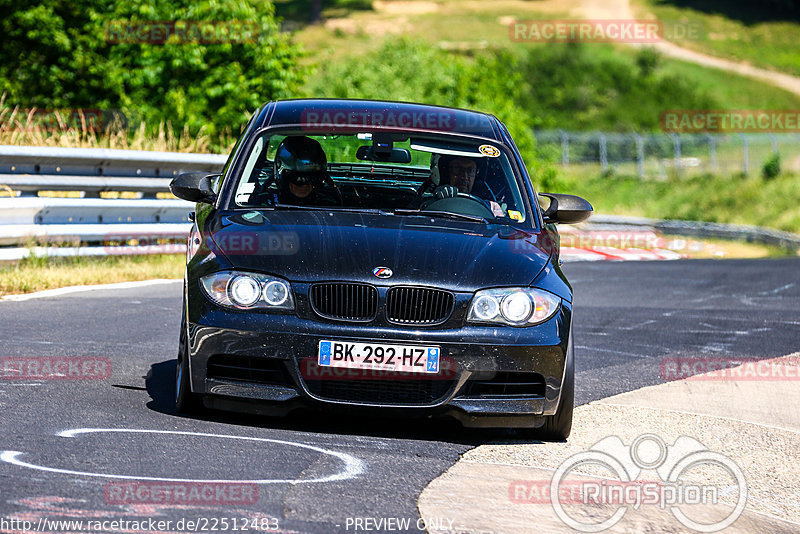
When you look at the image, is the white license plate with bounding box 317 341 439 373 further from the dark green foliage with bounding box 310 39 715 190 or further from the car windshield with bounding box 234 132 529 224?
the dark green foliage with bounding box 310 39 715 190

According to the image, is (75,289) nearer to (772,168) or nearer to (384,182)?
(384,182)

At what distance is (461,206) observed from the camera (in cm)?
696

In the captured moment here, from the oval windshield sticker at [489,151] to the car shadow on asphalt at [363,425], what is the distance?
1634 mm

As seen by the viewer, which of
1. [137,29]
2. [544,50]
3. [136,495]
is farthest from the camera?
[544,50]

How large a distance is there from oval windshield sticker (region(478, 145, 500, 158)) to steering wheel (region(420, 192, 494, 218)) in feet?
1.18

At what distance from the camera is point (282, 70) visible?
27.5 metres

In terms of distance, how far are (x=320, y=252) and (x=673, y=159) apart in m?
50.4

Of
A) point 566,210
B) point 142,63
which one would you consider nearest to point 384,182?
point 566,210

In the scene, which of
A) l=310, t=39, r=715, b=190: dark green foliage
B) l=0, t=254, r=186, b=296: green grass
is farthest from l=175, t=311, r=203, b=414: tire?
l=310, t=39, r=715, b=190: dark green foliage

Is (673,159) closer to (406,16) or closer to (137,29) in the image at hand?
(137,29)

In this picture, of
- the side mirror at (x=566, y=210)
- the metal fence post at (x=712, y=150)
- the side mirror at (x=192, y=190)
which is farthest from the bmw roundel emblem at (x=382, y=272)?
the metal fence post at (x=712, y=150)

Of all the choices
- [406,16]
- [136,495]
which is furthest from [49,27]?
[406,16]

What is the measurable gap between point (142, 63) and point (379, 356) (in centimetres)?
2205

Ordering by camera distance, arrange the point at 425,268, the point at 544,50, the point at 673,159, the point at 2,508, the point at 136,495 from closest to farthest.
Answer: the point at 2,508 → the point at 136,495 → the point at 425,268 → the point at 673,159 → the point at 544,50
